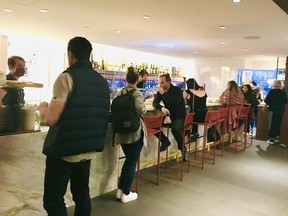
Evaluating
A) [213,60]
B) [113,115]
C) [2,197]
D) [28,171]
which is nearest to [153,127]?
[113,115]

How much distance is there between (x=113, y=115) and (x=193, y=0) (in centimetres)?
170

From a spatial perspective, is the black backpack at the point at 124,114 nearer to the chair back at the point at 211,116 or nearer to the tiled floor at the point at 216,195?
the tiled floor at the point at 216,195

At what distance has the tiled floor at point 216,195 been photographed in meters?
2.91

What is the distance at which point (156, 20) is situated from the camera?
4.45 metres

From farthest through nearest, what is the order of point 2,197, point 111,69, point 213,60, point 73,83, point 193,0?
point 213,60
point 111,69
point 193,0
point 2,197
point 73,83

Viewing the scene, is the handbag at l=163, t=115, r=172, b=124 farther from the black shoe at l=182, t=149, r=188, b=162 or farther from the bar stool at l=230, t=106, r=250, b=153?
the bar stool at l=230, t=106, r=250, b=153

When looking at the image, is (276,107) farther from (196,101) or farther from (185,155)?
(185,155)

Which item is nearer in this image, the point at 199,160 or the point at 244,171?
the point at 244,171

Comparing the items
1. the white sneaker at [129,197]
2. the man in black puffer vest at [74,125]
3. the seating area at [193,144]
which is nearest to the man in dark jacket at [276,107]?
the seating area at [193,144]

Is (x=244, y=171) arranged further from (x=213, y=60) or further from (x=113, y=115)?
(x=213, y=60)

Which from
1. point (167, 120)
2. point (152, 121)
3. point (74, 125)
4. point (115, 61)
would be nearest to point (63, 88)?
point (74, 125)

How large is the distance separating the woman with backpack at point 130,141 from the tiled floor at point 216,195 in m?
0.15

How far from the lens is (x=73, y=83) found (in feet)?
5.73

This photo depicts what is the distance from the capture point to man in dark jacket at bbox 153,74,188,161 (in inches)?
151
